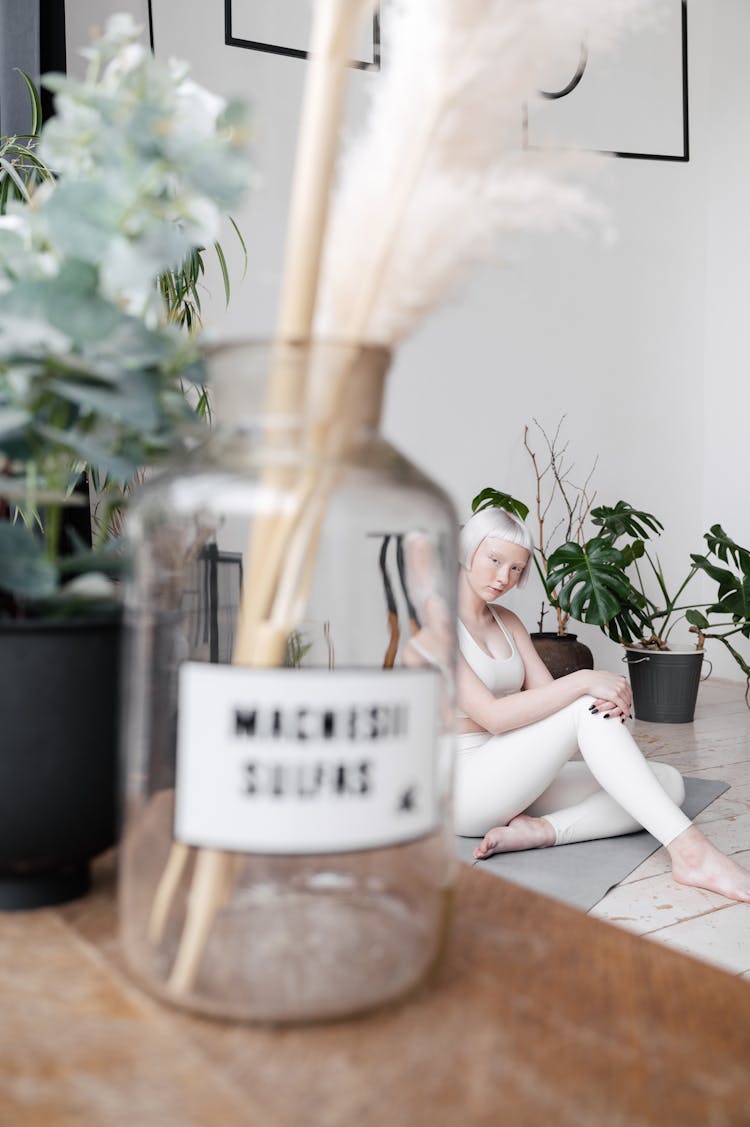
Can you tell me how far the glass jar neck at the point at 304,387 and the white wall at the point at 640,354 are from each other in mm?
4134

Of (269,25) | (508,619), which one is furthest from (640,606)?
(269,25)

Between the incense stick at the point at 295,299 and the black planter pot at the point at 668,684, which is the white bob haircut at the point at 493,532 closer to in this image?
the black planter pot at the point at 668,684

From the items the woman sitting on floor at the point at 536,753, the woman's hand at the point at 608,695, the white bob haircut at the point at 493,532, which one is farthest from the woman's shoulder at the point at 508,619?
the woman's hand at the point at 608,695

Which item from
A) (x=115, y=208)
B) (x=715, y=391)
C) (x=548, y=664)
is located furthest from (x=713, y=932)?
(x=715, y=391)

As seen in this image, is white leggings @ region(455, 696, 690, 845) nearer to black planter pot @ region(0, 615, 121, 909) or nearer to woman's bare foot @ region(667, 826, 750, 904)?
woman's bare foot @ region(667, 826, 750, 904)

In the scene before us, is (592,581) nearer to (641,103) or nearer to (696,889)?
(696,889)

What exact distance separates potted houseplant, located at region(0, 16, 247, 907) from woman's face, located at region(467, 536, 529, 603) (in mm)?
2255

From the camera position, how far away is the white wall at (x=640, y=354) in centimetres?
484

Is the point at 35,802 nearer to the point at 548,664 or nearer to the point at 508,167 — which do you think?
the point at 508,167

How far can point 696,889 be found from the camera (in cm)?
224

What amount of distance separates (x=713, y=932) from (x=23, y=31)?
2735mm

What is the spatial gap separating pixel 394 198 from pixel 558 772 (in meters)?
2.45

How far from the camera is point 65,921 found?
0.46 meters

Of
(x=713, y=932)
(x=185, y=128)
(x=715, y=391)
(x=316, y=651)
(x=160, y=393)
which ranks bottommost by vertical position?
(x=713, y=932)
